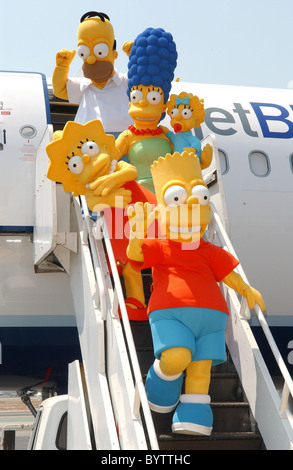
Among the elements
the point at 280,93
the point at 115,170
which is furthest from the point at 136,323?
the point at 280,93

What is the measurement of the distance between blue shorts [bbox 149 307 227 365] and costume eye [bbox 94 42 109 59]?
2707 millimetres

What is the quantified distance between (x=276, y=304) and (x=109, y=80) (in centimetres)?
308

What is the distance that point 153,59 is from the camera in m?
5.55

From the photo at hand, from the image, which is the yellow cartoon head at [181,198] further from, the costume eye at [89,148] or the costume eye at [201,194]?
the costume eye at [89,148]

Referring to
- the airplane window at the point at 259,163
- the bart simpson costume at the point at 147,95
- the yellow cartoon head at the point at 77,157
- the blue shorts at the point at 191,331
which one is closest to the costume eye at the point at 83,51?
the bart simpson costume at the point at 147,95

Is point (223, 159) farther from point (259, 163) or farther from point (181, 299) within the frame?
point (181, 299)

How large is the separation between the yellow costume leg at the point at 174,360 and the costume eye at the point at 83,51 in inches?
118

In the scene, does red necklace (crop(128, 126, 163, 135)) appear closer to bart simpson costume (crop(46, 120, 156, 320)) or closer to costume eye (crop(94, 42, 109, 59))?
bart simpson costume (crop(46, 120, 156, 320))

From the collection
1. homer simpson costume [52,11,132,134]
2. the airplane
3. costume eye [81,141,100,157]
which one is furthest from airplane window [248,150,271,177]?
costume eye [81,141,100,157]

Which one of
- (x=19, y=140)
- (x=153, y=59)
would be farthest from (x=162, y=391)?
(x=19, y=140)

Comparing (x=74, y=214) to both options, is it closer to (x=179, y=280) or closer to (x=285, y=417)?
(x=179, y=280)

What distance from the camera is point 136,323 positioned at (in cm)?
528

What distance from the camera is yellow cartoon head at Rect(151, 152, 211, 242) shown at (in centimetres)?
454

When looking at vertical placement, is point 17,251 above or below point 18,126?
below
